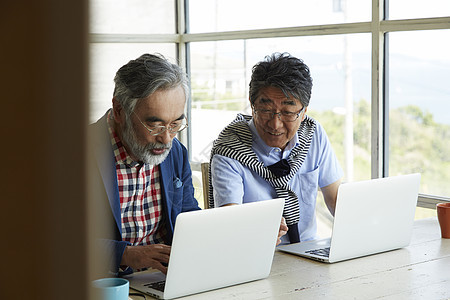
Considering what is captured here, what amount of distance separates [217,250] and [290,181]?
78 cm

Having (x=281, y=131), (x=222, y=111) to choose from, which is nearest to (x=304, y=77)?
(x=281, y=131)

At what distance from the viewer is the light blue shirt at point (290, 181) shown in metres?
2.12

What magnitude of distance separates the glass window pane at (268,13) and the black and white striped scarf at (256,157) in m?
1.22

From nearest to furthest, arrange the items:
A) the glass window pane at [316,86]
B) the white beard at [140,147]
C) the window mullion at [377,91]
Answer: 1. the white beard at [140,147]
2. the window mullion at [377,91]
3. the glass window pane at [316,86]

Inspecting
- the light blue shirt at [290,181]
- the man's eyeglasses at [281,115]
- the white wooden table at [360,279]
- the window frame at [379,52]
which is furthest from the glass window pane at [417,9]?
the white wooden table at [360,279]

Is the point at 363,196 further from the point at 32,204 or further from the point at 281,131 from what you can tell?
the point at 32,204

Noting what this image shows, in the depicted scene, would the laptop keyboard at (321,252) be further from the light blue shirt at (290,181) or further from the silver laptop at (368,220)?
the light blue shirt at (290,181)

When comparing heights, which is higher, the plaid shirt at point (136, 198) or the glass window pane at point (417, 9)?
the glass window pane at point (417, 9)

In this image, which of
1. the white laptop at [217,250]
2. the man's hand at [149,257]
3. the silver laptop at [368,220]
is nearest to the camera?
the white laptop at [217,250]

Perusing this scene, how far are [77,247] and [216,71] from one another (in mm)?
4307

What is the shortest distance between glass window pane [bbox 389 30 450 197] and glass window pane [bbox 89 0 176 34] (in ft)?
6.34

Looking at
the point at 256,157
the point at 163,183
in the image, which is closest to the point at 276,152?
the point at 256,157

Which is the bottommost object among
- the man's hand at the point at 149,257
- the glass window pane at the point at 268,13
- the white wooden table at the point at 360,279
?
the white wooden table at the point at 360,279

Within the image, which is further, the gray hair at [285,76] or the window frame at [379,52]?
the window frame at [379,52]
